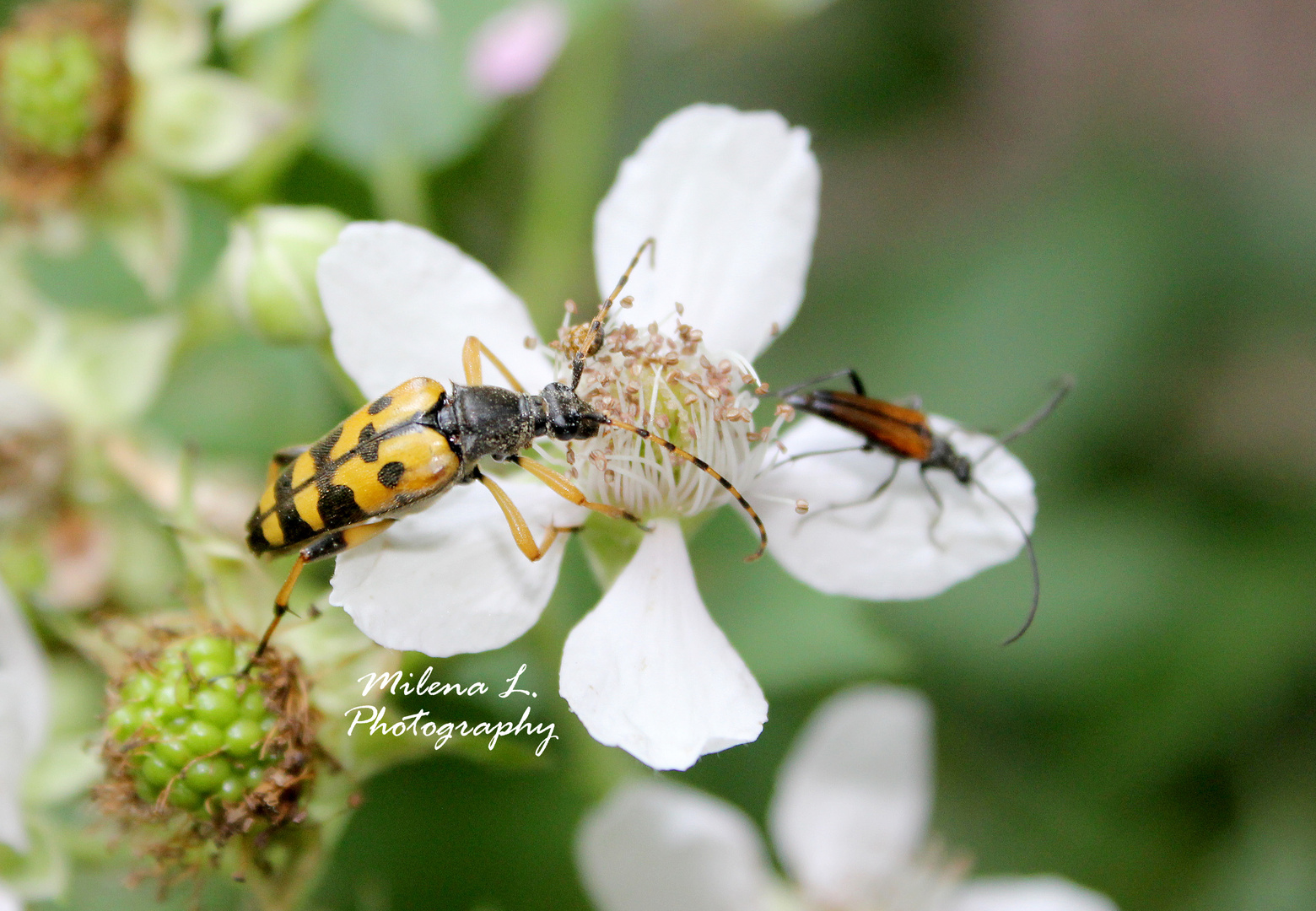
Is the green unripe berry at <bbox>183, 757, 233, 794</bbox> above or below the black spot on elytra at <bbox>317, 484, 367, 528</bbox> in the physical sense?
below

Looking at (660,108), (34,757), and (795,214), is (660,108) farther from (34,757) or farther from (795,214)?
(34,757)

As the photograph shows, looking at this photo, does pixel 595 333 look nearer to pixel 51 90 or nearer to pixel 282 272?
pixel 282 272

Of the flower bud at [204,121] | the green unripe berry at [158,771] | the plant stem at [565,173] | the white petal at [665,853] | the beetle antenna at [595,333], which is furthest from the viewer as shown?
the plant stem at [565,173]

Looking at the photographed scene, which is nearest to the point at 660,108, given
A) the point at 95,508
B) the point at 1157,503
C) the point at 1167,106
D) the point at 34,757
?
the point at 1167,106

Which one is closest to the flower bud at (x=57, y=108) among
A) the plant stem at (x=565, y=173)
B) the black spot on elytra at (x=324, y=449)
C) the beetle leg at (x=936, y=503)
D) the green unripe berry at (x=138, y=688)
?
the plant stem at (x=565, y=173)

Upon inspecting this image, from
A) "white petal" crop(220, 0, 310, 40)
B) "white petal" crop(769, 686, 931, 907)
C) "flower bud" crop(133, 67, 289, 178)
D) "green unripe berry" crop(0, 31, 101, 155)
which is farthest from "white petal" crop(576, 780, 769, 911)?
"green unripe berry" crop(0, 31, 101, 155)

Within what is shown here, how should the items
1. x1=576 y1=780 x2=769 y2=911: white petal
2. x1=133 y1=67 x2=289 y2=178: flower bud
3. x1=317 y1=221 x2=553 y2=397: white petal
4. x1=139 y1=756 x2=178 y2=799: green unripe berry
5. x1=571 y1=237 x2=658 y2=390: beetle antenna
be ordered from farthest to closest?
x1=133 y1=67 x2=289 y2=178: flower bud < x1=576 y1=780 x2=769 y2=911: white petal < x1=571 y1=237 x2=658 y2=390: beetle antenna < x1=317 y1=221 x2=553 y2=397: white petal < x1=139 y1=756 x2=178 y2=799: green unripe berry

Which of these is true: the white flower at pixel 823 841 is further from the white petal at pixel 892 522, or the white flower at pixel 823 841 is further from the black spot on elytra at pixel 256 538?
the black spot on elytra at pixel 256 538

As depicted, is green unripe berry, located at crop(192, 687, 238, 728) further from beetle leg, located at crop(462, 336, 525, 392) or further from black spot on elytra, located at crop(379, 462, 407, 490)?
A: beetle leg, located at crop(462, 336, 525, 392)
